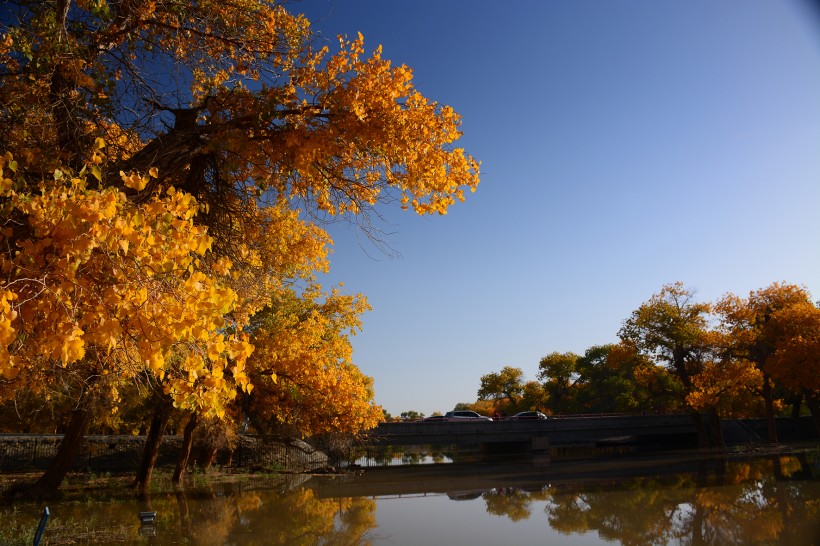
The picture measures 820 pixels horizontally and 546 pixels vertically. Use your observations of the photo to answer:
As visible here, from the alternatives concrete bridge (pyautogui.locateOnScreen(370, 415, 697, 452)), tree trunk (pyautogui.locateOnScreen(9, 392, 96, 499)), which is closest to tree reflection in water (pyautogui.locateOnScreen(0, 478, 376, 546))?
tree trunk (pyautogui.locateOnScreen(9, 392, 96, 499))

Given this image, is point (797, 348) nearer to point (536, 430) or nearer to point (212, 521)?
point (536, 430)

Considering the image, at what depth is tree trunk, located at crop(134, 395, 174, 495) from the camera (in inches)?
619

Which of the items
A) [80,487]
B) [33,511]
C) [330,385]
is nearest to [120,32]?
[33,511]

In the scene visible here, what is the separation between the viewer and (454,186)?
6.00m

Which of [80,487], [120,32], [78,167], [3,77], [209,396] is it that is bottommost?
[80,487]

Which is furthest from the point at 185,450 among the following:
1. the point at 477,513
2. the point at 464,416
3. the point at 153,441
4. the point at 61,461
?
the point at 464,416

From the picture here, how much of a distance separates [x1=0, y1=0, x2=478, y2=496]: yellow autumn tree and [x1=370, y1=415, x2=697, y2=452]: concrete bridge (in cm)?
2797

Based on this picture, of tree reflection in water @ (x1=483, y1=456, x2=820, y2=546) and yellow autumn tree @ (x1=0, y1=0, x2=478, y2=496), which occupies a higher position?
yellow autumn tree @ (x1=0, y1=0, x2=478, y2=496)

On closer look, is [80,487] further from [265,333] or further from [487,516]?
[487,516]

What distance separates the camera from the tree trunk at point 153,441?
15.7m

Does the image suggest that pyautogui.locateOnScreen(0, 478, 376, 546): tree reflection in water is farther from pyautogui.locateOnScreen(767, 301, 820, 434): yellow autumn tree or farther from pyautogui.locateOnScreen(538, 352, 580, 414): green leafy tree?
pyautogui.locateOnScreen(538, 352, 580, 414): green leafy tree

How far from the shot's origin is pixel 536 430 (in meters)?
37.9

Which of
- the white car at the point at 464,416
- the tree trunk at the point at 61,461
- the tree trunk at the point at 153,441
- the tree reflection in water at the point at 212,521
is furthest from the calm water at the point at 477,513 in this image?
the white car at the point at 464,416

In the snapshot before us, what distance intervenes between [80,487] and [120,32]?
16.2m
